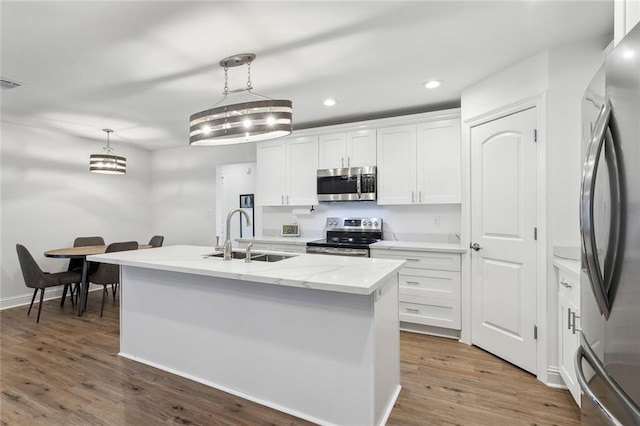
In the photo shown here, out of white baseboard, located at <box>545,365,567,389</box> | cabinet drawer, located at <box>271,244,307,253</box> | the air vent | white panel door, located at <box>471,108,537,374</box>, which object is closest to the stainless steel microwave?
cabinet drawer, located at <box>271,244,307,253</box>

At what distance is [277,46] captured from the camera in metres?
2.33

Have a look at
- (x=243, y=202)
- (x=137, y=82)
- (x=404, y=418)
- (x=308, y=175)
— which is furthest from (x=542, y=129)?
(x=243, y=202)

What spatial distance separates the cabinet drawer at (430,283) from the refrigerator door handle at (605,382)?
1916 millimetres

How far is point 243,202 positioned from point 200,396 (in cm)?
363

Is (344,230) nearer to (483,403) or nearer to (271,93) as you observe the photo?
(271,93)

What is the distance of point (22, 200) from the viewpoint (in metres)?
4.41

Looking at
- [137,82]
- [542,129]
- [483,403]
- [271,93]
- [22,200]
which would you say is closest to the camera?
[483,403]

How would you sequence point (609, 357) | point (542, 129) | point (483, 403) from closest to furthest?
point (609, 357) → point (483, 403) → point (542, 129)

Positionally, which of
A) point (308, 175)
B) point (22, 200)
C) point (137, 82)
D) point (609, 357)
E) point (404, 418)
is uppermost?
point (137, 82)

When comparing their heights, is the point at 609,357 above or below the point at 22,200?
below

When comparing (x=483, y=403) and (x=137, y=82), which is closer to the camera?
(x=483, y=403)

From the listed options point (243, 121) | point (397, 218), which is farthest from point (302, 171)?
point (243, 121)

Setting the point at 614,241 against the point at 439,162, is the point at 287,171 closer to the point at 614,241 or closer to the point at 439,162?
the point at 439,162

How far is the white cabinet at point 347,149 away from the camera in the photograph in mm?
3887
